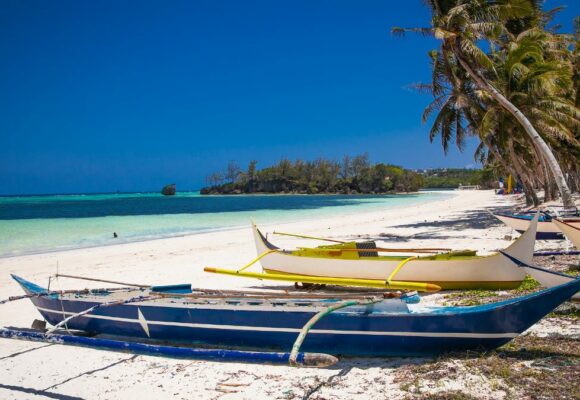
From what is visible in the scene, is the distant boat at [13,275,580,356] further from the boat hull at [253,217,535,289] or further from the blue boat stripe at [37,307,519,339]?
the boat hull at [253,217,535,289]

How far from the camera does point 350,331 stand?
16.5 feet

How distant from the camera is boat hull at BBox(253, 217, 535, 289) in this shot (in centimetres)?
736

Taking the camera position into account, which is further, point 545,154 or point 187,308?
point 545,154

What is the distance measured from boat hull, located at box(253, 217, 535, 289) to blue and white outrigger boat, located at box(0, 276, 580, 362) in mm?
2349

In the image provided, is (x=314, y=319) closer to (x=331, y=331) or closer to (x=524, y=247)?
(x=331, y=331)

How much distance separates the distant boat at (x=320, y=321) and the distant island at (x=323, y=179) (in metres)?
99.4

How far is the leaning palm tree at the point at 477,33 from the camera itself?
1568 centimetres

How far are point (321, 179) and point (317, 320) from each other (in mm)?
116421

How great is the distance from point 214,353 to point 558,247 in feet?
36.9

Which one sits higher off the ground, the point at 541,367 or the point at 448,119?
the point at 448,119

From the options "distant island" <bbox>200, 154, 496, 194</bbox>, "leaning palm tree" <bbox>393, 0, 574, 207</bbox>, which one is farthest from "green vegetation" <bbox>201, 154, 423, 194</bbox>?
"leaning palm tree" <bbox>393, 0, 574, 207</bbox>

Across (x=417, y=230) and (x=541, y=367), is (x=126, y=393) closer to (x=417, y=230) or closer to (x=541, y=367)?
(x=541, y=367)

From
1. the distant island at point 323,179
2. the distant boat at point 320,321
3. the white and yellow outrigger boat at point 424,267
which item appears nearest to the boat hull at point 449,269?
the white and yellow outrigger boat at point 424,267

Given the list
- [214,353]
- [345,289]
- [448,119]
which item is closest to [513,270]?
[345,289]
